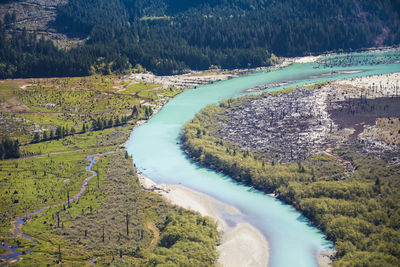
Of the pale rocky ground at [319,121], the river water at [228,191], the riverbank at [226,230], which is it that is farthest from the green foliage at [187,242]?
the pale rocky ground at [319,121]

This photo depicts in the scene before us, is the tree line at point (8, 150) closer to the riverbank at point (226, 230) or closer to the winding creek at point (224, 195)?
the winding creek at point (224, 195)

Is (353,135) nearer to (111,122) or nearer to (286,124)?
(286,124)

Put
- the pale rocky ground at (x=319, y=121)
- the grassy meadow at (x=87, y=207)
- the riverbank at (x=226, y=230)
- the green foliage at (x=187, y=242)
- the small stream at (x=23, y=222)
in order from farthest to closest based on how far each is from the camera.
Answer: the pale rocky ground at (x=319, y=121), the small stream at (x=23, y=222), the grassy meadow at (x=87, y=207), the riverbank at (x=226, y=230), the green foliage at (x=187, y=242)

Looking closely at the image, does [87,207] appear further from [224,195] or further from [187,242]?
[224,195]

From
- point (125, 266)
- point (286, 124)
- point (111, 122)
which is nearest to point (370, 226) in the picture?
point (125, 266)

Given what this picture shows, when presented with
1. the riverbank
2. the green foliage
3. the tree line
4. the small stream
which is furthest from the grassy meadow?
the riverbank

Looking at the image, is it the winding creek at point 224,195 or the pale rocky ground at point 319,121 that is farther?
the pale rocky ground at point 319,121

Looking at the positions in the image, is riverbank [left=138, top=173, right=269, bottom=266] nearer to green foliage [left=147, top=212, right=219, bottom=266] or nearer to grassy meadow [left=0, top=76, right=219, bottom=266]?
grassy meadow [left=0, top=76, right=219, bottom=266]
